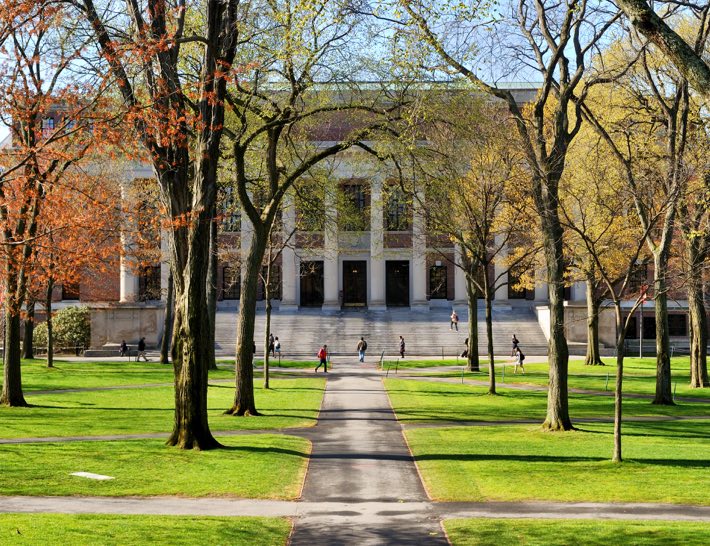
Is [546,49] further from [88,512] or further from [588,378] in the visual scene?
[588,378]

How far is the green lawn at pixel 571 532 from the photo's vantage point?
39.3 ft

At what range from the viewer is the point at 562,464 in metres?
18.2

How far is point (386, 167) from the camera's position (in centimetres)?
2770

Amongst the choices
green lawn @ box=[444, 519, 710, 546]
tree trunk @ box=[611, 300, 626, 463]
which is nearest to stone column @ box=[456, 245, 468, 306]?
tree trunk @ box=[611, 300, 626, 463]

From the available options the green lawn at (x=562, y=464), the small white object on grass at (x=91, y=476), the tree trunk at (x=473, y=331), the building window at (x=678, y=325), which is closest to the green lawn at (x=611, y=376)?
the tree trunk at (x=473, y=331)

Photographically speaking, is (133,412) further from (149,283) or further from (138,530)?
(149,283)

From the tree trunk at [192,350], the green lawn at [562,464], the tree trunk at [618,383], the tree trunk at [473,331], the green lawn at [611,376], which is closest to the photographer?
the green lawn at [562,464]

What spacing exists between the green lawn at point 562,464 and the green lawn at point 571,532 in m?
1.81

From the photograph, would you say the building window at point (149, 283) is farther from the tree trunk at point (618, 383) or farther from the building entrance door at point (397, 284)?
the tree trunk at point (618, 383)

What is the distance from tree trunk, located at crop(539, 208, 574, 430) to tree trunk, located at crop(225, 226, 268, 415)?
8380 mm

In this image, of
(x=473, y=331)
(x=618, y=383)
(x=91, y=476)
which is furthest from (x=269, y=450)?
(x=473, y=331)

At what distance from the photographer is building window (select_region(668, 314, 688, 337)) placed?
64688 mm

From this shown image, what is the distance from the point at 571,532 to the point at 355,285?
199 ft

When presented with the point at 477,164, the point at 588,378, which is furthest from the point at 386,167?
the point at 588,378
